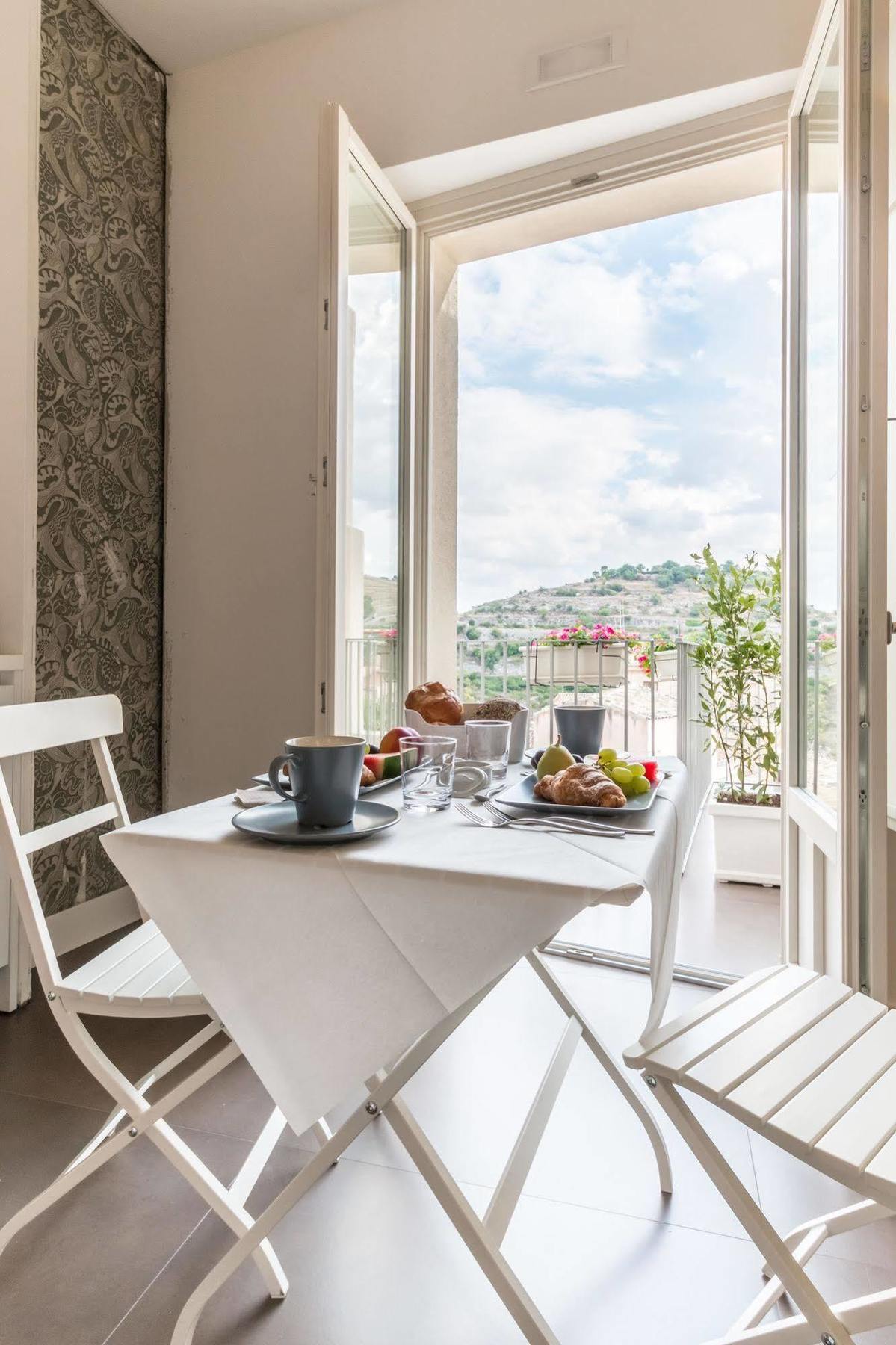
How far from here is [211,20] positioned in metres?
2.67

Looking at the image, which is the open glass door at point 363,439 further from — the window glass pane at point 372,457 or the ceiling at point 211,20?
the ceiling at point 211,20

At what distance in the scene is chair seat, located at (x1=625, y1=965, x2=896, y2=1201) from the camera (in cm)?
83

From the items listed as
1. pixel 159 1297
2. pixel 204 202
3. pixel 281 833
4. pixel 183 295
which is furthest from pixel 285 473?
pixel 159 1297

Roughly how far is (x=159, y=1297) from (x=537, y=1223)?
626 mm

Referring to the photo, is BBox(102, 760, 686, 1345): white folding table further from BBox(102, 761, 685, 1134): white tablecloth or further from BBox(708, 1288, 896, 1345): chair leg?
BBox(708, 1288, 896, 1345): chair leg

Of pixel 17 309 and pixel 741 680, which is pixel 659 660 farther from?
pixel 17 309

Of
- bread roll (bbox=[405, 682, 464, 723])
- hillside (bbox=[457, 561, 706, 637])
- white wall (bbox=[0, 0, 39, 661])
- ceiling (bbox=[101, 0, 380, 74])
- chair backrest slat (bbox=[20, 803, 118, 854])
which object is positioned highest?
→ ceiling (bbox=[101, 0, 380, 74])

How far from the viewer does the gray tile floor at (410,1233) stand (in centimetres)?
115

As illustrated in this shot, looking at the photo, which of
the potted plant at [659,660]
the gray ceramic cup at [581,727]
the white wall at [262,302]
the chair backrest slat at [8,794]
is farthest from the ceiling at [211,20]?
the potted plant at [659,660]

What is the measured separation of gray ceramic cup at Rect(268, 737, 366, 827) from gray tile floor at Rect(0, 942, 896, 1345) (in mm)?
789

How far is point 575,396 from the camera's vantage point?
12.9 ft

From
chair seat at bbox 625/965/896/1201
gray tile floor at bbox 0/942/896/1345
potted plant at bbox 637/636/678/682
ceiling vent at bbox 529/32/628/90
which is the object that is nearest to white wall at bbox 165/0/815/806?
ceiling vent at bbox 529/32/628/90

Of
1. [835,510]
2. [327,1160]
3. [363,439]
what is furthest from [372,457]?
[327,1160]

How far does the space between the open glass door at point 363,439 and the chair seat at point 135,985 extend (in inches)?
35.3
